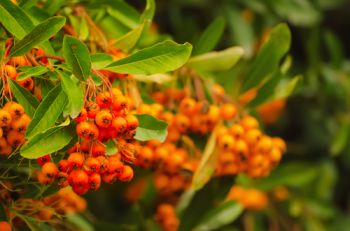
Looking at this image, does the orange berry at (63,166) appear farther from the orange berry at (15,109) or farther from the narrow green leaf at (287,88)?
the narrow green leaf at (287,88)

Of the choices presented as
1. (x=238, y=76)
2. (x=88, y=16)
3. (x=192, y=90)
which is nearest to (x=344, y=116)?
(x=238, y=76)

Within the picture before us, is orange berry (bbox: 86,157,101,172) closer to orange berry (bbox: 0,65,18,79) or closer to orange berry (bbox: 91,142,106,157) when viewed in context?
orange berry (bbox: 91,142,106,157)

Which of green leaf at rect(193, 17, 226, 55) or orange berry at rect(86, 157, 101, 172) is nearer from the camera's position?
orange berry at rect(86, 157, 101, 172)

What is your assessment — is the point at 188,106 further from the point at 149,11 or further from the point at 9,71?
the point at 9,71

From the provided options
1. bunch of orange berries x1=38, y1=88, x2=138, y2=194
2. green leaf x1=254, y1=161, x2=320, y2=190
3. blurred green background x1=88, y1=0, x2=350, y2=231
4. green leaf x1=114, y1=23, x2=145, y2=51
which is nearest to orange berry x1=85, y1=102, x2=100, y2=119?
bunch of orange berries x1=38, y1=88, x2=138, y2=194

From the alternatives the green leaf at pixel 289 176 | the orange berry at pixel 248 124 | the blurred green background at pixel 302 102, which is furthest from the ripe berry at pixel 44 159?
the green leaf at pixel 289 176

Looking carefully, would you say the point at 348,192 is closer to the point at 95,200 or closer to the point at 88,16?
the point at 95,200
